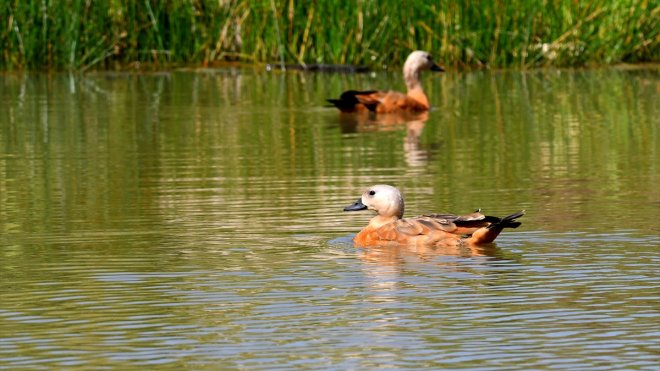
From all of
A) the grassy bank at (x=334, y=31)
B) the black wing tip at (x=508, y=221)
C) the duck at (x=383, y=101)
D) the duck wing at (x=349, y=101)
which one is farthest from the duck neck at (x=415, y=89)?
the black wing tip at (x=508, y=221)

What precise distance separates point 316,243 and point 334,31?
623 inches

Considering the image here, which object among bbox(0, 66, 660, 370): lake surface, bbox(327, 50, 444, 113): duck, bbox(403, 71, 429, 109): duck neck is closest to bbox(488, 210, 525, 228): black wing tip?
bbox(0, 66, 660, 370): lake surface

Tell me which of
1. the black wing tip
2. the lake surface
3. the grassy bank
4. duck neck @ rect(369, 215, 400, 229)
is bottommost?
the lake surface

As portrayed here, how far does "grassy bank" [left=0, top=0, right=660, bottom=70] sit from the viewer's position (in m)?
24.8

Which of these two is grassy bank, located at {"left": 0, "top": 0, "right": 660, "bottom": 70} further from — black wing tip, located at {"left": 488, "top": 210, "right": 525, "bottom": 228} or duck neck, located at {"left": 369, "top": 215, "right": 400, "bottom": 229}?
black wing tip, located at {"left": 488, "top": 210, "right": 525, "bottom": 228}

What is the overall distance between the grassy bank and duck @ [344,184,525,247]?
14781mm

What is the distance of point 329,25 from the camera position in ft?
82.9

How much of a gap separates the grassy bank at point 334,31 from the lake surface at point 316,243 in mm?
5266

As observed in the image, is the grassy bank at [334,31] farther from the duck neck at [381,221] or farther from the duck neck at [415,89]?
the duck neck at [381,221]

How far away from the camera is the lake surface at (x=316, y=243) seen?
679cm

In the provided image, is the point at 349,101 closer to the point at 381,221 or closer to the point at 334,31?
the point at 334,31

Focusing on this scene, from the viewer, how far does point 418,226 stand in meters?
9.52

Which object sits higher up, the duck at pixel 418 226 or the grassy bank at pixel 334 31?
the grassy bank at pixel 334 31

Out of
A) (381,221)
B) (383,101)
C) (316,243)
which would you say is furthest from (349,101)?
(316,243)
